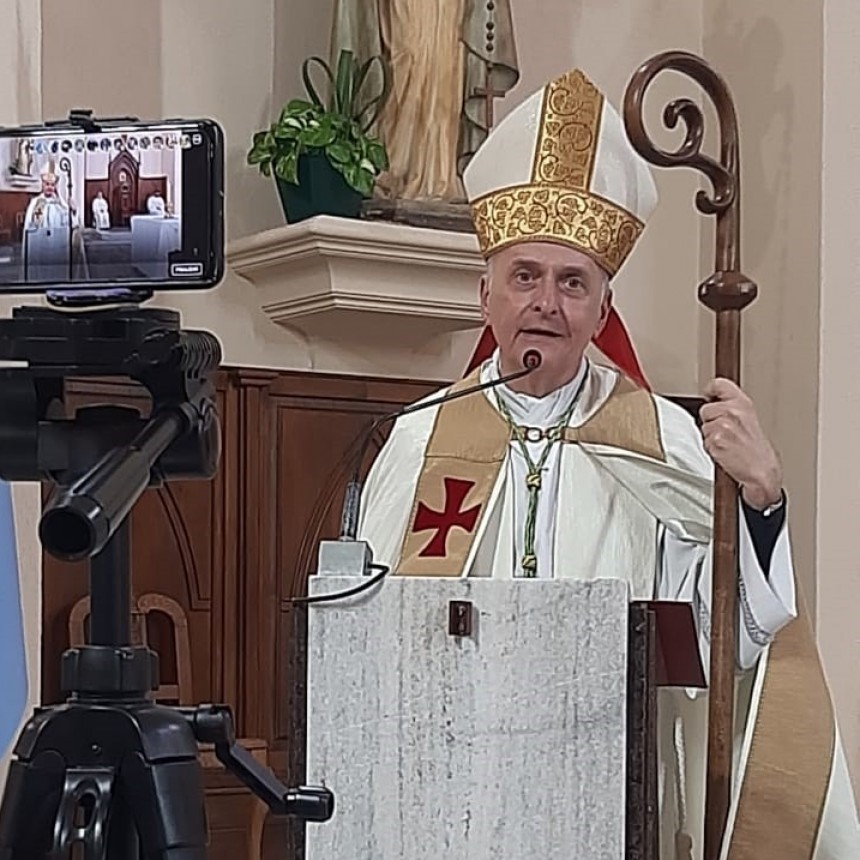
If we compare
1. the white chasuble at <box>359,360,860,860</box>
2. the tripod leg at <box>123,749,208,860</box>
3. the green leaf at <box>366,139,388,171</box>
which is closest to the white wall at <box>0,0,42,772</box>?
the white chasuble at <box>359,360,860,860</box>

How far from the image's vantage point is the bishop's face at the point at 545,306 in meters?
2.46

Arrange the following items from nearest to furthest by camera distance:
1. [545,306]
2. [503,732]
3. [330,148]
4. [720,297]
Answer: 1. [503,732]
2. [720,297]
3. [545,306]
4. [330,148]

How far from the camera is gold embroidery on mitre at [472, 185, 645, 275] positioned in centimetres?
252

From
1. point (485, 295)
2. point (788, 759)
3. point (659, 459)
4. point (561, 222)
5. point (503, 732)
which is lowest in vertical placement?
point (788, 759)

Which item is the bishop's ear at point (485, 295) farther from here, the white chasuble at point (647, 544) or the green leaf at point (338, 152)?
the green leaf at point (338, 152)

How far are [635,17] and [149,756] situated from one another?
10.8ft

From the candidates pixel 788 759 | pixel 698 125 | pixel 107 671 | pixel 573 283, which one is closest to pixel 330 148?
pixel 573 283

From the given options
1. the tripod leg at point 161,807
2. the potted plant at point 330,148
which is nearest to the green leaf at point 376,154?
the potted plant at point 330,148

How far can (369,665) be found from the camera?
175 cm

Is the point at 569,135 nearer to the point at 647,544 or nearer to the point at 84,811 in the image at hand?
the point at 647,544

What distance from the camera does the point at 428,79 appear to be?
3.32 m

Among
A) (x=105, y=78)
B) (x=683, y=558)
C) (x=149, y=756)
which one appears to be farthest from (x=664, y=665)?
(x=105, y=78)

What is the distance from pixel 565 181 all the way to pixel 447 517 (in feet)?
1.66

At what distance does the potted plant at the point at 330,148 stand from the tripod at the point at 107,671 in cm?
220
